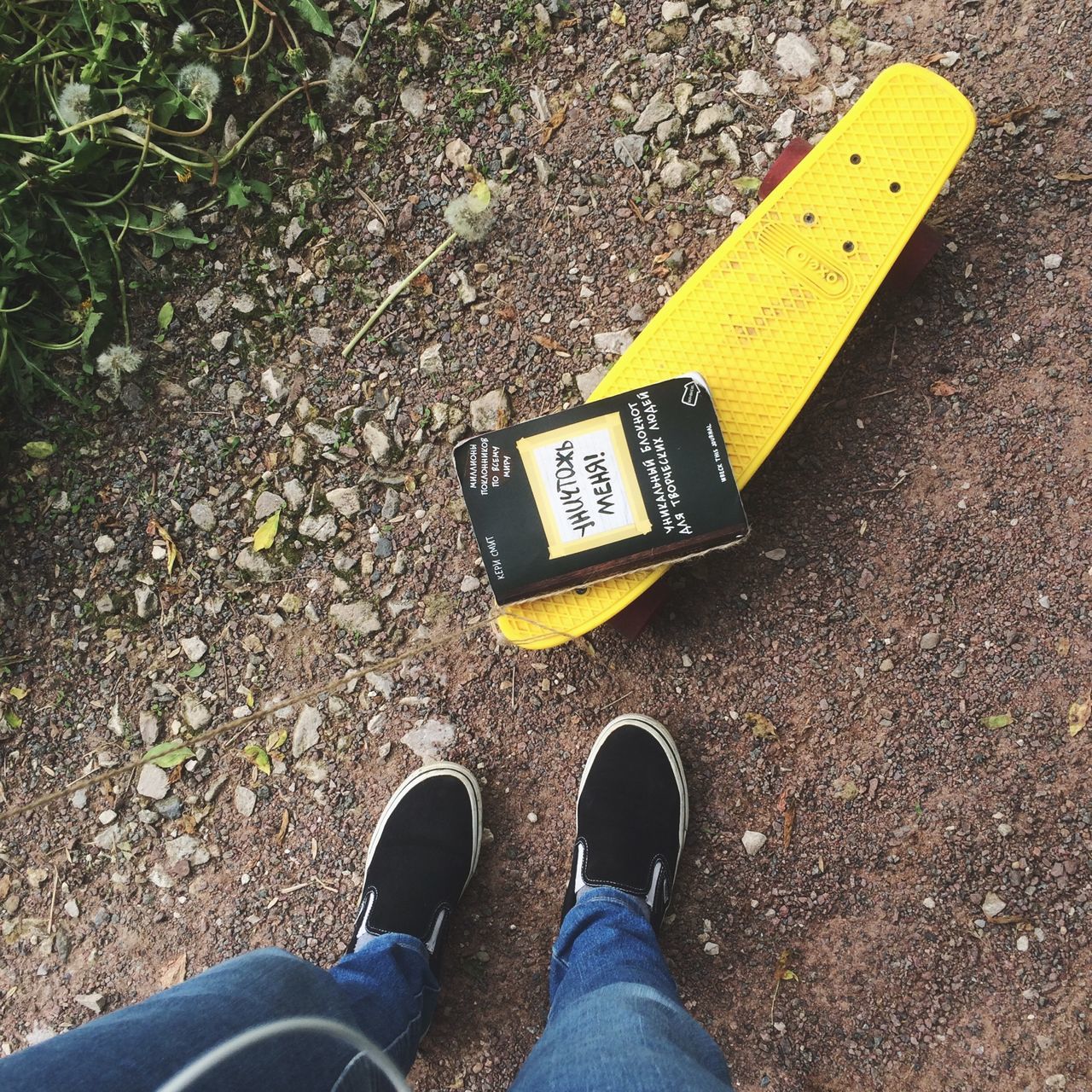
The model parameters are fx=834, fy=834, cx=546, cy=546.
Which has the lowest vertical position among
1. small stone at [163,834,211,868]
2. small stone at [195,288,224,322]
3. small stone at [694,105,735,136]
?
small stone at [163,834,211,868]

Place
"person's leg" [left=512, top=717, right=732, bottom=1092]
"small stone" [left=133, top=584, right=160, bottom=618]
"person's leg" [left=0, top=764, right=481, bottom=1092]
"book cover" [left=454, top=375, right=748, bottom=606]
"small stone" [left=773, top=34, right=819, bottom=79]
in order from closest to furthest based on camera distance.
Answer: "person's leg" [left=0, top=764, right=481, bottom=1092] → "person's leg" [left=512, top=717, right=732, bottom=1092] → "book cover" [left=454, top=375, right=748, bottom=606] → "small stone" [left=773, top=34, right=819, bottom=79] → "small stone" [left=133, top=584, right=160, bottom=618]

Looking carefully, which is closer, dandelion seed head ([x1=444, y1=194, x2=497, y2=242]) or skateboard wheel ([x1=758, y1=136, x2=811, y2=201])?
skateboard wheel ([x1=758, y1=136, x2=811, y2=201])

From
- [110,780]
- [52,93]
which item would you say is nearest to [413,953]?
[110,780]

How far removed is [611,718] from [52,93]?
158 cm

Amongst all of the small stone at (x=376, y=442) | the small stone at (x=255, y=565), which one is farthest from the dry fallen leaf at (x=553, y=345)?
the small stone at (x=255, y=565)

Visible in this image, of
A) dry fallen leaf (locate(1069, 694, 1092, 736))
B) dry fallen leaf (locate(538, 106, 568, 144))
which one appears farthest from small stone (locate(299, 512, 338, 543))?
dry fallen leaf (locate(1069, 694, 1092, 736))

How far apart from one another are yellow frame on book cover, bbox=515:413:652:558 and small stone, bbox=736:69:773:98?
74cm

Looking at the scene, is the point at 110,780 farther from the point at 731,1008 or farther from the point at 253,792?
the point at 731,1008

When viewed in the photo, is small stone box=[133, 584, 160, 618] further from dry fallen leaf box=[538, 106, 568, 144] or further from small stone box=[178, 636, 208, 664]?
dry fallen leaf box=[538, 106, 568, 144]

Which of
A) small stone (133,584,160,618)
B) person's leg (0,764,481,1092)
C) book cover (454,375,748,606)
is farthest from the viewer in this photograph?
small stone (133,584,160,618)

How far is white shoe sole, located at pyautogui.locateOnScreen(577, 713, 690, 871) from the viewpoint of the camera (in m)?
1.59

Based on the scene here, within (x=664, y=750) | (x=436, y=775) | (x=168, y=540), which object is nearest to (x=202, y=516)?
(x=168, y=540)

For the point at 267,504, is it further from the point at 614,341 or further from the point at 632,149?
the point at 632,149

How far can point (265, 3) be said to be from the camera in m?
1.65
